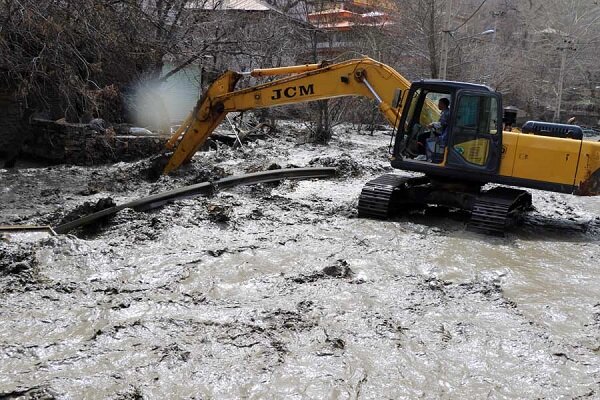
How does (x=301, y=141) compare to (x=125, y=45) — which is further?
(x=301, y=141)

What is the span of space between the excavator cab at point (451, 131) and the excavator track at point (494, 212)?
1.39 feet

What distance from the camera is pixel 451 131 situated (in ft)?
27.1

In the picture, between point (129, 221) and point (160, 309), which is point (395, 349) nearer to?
point (160, 309)

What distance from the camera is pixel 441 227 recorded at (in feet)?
27.8

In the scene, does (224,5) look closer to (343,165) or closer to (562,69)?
(343,165)

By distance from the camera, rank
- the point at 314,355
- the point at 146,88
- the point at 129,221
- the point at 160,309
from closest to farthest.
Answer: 1. the point at 314,355
2. the point at 160,309
3. the point at 129,221
4. the point at 146,88

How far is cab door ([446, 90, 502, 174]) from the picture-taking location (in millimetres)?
8078

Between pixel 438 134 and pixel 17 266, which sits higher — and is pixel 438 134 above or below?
above

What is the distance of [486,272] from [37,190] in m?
7.57

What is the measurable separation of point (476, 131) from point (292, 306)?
4.52 metres

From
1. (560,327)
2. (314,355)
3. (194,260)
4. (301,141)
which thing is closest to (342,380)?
(314,355)

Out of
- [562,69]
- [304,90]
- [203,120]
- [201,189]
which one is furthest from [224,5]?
[562,69]

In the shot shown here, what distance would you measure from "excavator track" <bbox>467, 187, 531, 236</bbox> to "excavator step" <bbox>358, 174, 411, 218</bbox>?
46.9 inches

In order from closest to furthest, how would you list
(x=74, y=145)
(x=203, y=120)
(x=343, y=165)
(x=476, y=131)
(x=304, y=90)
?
(x=476, y=131) < (x=304, y=90) < (x=203, y=120) < (x=74, y=145) < (x=343, y=165)
